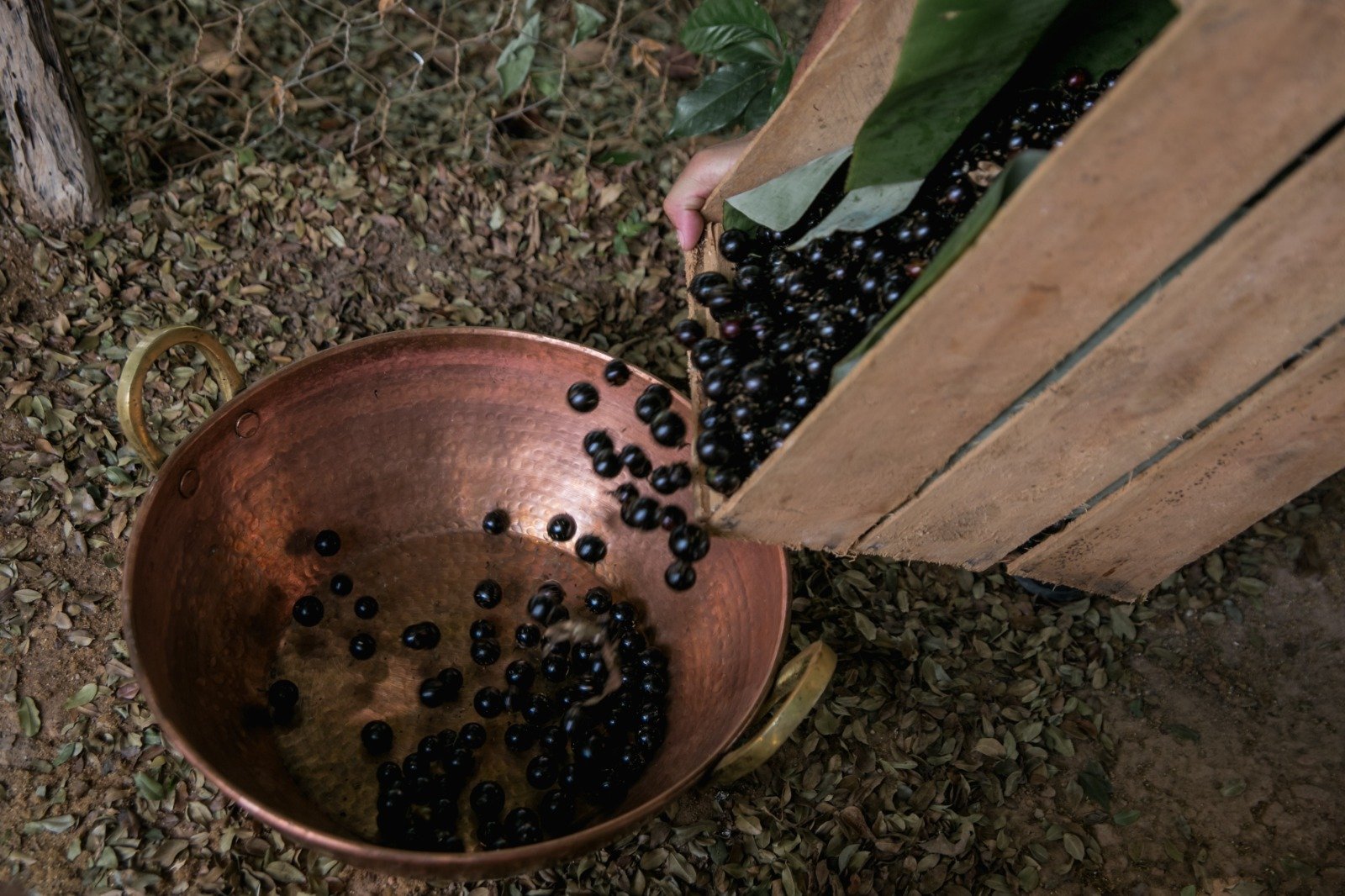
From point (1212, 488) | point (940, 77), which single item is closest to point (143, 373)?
point (940, 77)

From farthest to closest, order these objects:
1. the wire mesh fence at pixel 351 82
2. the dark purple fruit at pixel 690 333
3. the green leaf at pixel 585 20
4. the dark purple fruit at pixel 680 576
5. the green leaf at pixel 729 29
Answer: the wire mesh fence at pixel 351 82 → the green leaf at pixel 585 20 → the green leaf at pixel 729 29 → the dark purple fruit at pixel 680 576 → the dark purple fruit at pixel 690 333

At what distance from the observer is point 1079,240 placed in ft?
3.86

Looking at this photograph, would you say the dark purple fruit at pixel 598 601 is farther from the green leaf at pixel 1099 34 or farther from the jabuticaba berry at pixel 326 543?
the green leaf at pixel 1099 34

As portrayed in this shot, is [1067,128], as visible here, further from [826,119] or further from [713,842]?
[713,842]

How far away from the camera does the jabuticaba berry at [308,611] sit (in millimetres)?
1883

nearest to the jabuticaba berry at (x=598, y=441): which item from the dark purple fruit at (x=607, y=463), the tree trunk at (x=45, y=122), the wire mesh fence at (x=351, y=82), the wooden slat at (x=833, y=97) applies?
the dark purple fruit at (x=607, y=463)

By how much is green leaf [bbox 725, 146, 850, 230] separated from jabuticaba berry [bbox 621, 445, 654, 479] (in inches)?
18.6

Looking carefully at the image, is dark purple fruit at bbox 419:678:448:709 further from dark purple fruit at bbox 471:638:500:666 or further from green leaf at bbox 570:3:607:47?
green leaf at bbox 570:3:607:47

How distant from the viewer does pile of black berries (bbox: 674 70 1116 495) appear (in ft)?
4.89

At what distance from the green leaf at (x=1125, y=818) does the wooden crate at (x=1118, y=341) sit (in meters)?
0.49

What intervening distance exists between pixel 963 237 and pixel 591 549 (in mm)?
1015

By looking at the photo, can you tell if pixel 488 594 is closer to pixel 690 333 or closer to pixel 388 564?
pixel 388 564

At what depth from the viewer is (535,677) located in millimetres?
1871

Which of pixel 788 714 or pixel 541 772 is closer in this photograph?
pixel 788 714
